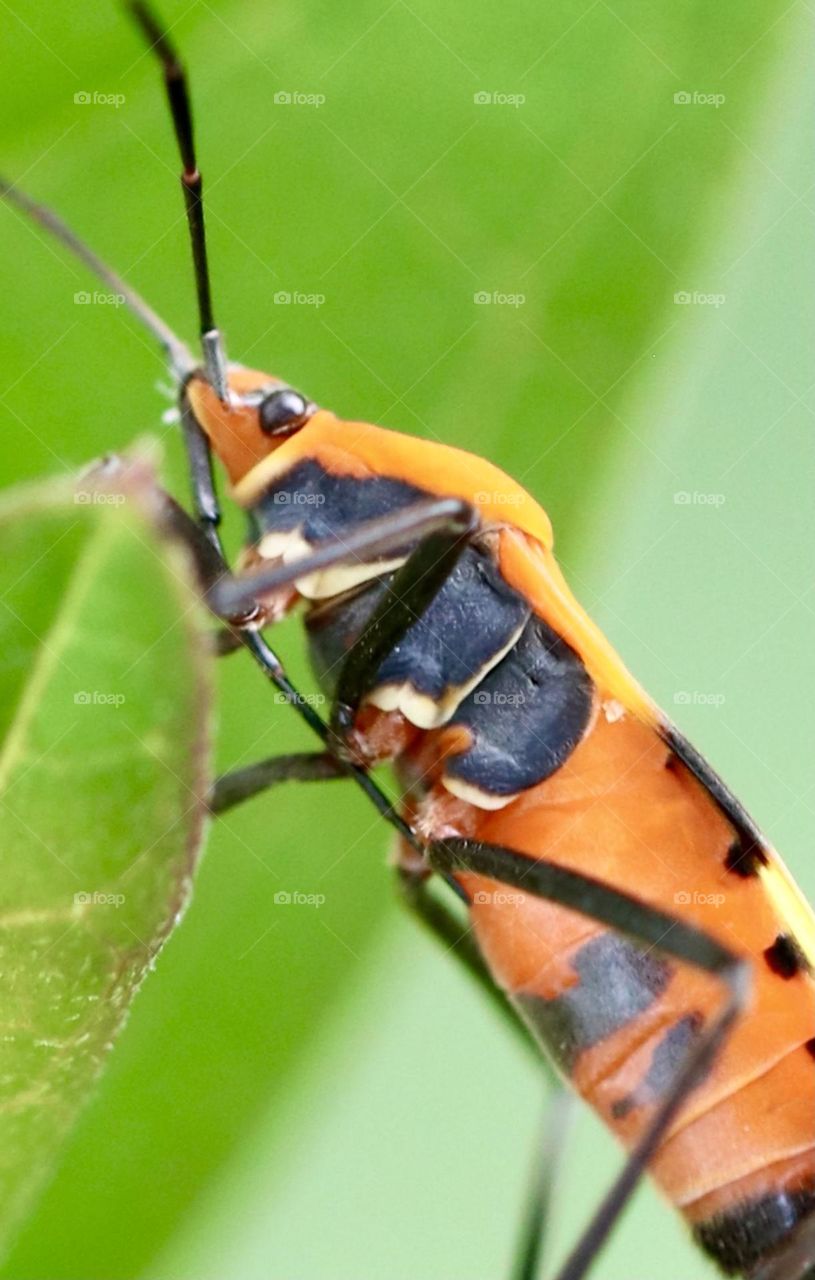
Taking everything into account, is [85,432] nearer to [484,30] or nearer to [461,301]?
[461,301]

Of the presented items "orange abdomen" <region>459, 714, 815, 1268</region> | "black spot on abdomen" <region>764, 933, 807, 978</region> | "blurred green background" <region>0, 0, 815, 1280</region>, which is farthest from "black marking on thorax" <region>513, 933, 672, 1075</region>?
"blurred green background" <region>0, 0, 815, 1280</region>

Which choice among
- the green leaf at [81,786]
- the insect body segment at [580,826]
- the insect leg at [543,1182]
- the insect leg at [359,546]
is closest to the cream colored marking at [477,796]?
the insect body segment at [580,826]

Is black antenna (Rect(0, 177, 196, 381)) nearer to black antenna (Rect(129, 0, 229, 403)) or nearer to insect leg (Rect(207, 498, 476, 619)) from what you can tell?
black antenna (Rect(129, 0, 229, 403))

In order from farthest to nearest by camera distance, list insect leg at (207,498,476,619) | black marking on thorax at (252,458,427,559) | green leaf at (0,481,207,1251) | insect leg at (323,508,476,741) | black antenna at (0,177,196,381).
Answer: black marking on thorax at (252,458,427,559) → insect leg at (323,508,476,741) → insect leg at (207,498,476,619) → black antenna at (0,177,196,381) → green leaf at (0,481,207,1251)

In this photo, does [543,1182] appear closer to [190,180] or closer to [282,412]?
[282,412]

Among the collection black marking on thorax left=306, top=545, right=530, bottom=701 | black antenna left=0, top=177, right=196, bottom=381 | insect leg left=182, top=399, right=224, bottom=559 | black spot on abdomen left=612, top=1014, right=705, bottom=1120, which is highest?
black antenna left=0, top=177, right=196, bottom=381
